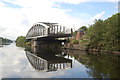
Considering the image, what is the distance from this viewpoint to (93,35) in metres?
73.0

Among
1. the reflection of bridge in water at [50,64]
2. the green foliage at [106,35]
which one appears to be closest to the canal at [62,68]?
the reflection of bridge in water at [50,64]

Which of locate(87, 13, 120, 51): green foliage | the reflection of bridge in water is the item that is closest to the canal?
the reflection of bridge in water

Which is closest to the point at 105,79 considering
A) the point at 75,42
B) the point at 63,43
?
the point at 75,42

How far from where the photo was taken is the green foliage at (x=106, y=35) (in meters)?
57.6

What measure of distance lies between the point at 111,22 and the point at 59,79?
42.2m

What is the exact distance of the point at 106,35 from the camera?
200ft

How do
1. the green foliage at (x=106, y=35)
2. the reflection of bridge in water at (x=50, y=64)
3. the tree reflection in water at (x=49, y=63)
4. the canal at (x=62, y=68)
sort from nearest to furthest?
1. the canal at (x=62, y=68)
2. the reflection of bridge in water at (x=50, y=64)
3. the tree reflection in water at (x=49, y=63)
4. the green foliage at (x=106, y=35)

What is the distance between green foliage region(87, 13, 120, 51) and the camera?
57.6 metres

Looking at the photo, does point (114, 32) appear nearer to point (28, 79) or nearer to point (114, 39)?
point (114, 39)

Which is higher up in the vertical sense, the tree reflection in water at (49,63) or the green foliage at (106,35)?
the green foliage at (106,35)

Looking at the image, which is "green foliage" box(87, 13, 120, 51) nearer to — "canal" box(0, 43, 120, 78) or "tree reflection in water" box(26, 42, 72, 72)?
"canal" box(0, 43, 120, 78)

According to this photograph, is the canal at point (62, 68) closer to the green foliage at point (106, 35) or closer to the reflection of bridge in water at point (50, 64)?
the reflection of bridge in water at point (50, 64)

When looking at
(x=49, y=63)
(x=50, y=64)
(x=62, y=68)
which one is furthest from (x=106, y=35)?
(x=62, y=68)

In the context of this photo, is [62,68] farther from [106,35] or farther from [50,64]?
[106,35]
